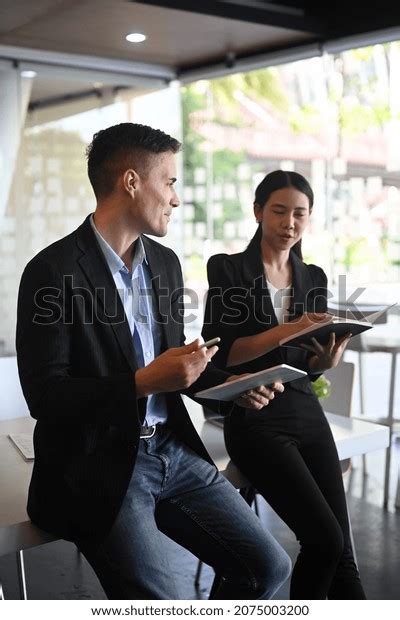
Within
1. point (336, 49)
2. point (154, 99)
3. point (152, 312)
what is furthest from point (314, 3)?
point (152, 312)

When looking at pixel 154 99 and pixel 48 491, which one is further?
pixel 154 99

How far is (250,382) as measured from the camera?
1879mm

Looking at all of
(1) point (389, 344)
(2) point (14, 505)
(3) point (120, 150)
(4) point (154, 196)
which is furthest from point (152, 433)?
(1) point (389, 344)

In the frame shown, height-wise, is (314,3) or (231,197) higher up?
(314,3)

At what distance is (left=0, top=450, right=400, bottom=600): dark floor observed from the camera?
277 cm

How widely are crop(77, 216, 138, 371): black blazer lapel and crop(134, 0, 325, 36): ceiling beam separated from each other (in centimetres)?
263

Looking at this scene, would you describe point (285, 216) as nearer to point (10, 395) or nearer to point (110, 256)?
point (110, 256)

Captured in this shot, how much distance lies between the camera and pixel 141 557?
1.67m

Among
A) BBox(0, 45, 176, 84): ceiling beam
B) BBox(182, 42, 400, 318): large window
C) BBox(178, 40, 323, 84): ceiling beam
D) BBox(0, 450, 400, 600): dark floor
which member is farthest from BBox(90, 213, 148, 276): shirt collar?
BBox(0, 45, 176, 84): ceiling beam

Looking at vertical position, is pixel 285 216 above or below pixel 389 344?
above

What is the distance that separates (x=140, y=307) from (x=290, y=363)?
0.66 metres
